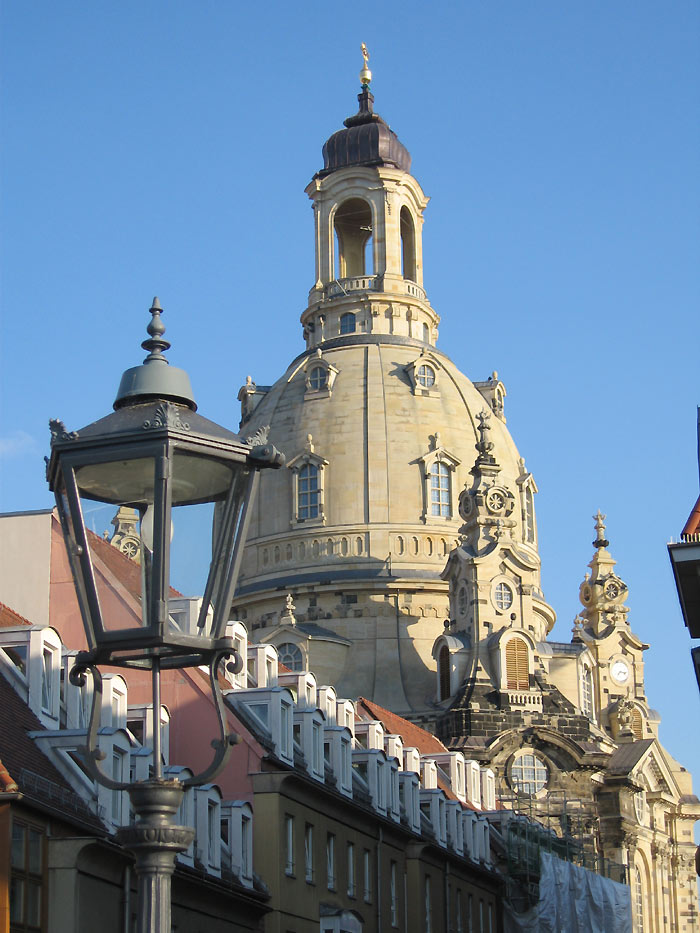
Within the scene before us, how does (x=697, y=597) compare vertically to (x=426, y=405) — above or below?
below

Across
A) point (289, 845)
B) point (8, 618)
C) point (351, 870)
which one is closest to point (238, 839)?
point (289, 845)

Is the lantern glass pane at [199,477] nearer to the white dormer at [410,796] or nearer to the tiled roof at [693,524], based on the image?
the tiled roof at [693,524]

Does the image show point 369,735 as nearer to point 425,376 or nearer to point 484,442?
point 484,442

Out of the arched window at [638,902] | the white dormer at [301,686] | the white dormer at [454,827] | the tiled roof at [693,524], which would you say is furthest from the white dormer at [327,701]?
the arched window at [638,902]

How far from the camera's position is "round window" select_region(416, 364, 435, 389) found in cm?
8800

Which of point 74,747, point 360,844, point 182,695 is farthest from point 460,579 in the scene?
point 74,747

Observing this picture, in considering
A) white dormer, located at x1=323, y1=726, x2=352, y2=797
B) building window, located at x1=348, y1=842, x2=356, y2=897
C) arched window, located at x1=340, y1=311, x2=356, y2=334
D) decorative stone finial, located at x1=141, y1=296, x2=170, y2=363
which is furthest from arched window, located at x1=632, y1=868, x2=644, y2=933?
decorative stone finial, located at x1=141, y1=296, x2=170, y2=363

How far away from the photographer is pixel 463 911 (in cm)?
4984

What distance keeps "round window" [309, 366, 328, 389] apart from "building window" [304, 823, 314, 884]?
51.3 m

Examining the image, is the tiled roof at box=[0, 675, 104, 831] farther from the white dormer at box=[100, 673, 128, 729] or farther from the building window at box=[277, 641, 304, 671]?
the building window at box=[277, 641, 304, 671]

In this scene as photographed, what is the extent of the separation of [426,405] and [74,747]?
60059mm

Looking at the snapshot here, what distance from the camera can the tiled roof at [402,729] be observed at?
60.0 m

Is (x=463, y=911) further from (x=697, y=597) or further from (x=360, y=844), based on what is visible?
(x=697, y=597)

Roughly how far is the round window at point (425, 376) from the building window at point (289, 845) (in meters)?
52.5
